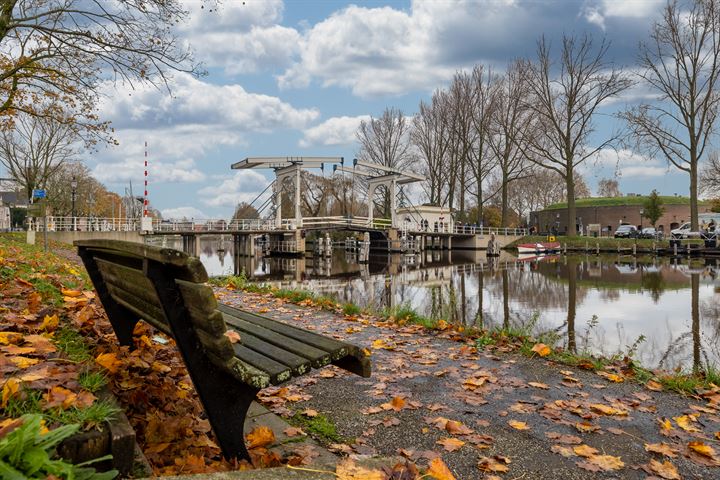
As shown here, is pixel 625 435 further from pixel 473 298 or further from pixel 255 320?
pixel 473 298

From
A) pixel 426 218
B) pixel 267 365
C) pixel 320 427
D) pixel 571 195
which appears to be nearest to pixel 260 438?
pixel 320 427

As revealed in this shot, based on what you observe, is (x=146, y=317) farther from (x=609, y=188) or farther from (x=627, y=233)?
(x=609, y=188)

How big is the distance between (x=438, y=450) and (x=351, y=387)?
3.60ft

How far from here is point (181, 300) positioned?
1.86 m

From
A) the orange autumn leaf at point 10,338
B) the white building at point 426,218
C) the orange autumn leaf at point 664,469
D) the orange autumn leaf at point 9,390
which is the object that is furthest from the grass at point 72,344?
the white building at point 426,218

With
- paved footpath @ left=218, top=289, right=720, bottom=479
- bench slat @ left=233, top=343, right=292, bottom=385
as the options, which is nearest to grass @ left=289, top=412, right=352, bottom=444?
paved footpath @ left=218, top=289, right=720, bottom=479

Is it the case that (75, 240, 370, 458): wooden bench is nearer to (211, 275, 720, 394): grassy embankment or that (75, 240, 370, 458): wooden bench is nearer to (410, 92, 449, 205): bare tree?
(211, 275, 720, 394): grassy embankment

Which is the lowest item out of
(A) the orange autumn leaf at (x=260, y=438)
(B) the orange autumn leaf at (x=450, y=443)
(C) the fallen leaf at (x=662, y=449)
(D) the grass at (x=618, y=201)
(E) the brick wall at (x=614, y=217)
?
(C) the fallen leaf at (x=662, y=449)

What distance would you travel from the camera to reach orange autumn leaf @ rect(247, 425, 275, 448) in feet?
7.75

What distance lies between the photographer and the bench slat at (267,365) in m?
1.93

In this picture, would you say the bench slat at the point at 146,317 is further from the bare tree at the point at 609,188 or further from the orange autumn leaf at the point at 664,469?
the bare tree at the point at 609,188

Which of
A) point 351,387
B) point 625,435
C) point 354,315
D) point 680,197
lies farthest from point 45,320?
point 680,197

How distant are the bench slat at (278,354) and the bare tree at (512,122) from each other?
102ft

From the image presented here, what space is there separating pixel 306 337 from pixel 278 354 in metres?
0.30
